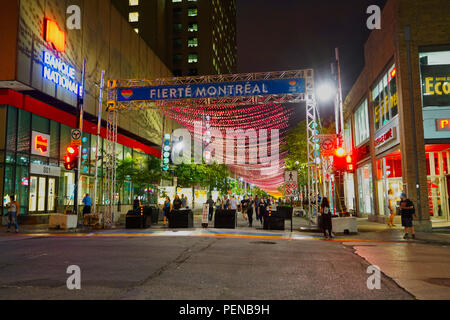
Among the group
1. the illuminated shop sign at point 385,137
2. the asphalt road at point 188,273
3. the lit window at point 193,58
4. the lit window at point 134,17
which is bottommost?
the asphalt road at point 188,273

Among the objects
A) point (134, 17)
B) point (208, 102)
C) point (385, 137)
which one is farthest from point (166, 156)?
point (134, 17)

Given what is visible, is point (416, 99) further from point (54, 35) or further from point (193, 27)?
point (193, 27)

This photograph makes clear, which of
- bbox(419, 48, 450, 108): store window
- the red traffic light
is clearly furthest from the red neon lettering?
bbox(419, 48, 450, 108): store window

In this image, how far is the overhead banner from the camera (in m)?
20.0

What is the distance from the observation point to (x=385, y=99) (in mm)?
21125

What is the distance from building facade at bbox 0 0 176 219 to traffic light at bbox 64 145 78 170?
4619mm

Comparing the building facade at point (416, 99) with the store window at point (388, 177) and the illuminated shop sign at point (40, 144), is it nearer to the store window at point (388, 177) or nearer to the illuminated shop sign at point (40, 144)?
the store window at point (388, 177)

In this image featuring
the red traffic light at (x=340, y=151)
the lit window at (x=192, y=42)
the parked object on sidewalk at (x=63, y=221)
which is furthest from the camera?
the lit window at (x=192, y=42)

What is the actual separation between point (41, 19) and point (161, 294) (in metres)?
23.3

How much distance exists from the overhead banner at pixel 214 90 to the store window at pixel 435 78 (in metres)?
5.73

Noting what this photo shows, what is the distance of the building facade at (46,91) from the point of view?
21516 millimetres

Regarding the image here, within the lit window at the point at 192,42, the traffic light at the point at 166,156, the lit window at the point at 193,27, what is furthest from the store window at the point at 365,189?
the lit window at the point at 193,27
